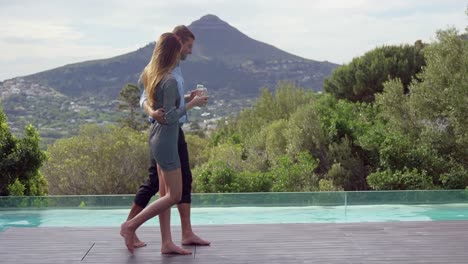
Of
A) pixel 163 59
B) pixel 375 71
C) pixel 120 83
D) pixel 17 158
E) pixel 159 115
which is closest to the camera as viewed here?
pixel 159 115

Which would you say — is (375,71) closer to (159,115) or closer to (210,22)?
(159,115)

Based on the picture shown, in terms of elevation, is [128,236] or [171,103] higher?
[171,103]

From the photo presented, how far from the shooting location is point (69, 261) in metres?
4.38

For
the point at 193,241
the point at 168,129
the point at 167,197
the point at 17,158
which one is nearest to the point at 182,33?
the point at 168,129

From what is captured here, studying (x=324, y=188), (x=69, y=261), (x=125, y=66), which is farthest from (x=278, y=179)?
→ (x=125, y=66)

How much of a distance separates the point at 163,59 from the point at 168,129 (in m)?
0.41

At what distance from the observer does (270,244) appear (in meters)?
4.85

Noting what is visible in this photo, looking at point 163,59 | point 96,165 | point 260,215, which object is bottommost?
point 96,165

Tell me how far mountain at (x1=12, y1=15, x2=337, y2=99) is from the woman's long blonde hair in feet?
129

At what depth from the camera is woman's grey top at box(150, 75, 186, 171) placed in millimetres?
4309

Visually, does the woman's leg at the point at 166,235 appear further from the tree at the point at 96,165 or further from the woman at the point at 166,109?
the tree at the point at 96,165

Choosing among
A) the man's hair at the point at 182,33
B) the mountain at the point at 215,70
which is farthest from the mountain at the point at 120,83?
the man's hair at the point at 182,33

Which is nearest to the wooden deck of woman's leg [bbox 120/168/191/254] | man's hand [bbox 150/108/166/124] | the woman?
woman's leg [bbox 120/168/191/254]

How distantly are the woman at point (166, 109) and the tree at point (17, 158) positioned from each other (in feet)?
20.7
